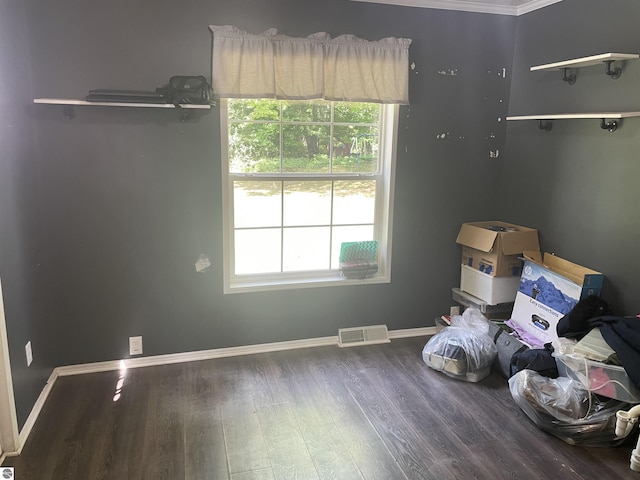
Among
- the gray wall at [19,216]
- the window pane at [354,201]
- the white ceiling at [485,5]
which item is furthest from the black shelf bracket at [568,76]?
the gray wall at [19,216]

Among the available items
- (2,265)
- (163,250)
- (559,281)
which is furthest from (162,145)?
(559,281)

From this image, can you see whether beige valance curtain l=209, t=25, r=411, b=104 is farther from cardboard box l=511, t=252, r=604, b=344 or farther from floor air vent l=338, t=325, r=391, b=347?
floor air vent l=338, t=325, r=391, b=347

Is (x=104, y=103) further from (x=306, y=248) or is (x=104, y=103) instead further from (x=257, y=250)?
(x=306, y=248)

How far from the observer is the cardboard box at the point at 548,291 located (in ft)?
9.36

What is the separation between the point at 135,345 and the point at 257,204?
124 centimetres

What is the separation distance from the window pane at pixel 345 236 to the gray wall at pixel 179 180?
0.24m

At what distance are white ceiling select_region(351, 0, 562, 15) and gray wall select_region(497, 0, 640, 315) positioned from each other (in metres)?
0.06

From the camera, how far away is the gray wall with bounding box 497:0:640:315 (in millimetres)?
2721

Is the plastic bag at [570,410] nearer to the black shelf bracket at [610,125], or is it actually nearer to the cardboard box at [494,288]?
the cardboard box at [494,288]

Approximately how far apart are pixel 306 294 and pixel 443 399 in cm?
119

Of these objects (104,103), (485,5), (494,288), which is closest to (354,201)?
(494,288)

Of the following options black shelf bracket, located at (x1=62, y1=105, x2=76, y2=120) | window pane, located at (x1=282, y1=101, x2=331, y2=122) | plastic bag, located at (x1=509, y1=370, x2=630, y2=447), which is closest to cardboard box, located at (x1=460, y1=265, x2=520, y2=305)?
plastic bag, located at (x1=509, y1=370, x2=630, y2=447)

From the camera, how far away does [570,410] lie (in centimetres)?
247

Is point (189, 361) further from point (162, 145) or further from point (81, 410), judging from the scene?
point (162, 145)
